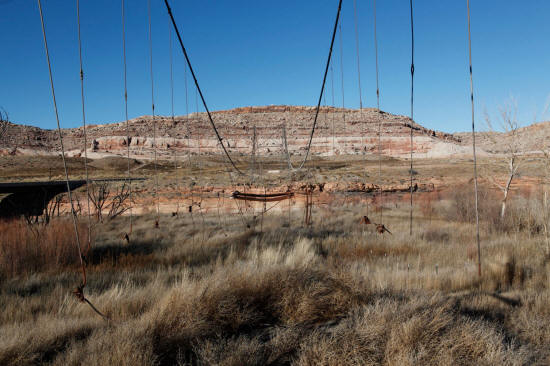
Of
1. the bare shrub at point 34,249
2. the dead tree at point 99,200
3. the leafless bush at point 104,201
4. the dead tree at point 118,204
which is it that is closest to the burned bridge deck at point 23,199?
the leafless bush at point 104,201

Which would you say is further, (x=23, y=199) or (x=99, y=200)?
(x=23, y=199)

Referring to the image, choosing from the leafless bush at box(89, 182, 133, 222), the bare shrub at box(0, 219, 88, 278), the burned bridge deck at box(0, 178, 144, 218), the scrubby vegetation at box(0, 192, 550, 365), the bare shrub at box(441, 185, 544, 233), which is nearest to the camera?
the scrubby vegetation at box(0, 192, 550, 365)

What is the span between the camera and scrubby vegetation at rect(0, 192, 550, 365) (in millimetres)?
2922

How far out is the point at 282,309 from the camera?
4.11m

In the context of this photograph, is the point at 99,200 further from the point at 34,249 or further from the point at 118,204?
the point at 34,249

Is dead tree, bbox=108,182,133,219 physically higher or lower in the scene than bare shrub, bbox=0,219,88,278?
higher

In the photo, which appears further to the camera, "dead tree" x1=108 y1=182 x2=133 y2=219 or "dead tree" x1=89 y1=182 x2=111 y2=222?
"dead tree" x1=108 y1=182 x2=133 y2=219

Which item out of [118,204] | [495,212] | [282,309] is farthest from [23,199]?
[495,212]

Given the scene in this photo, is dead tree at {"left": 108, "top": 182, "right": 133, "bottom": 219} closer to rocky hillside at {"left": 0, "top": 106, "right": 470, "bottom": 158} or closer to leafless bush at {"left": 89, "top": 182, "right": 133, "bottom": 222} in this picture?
leafless bush at {"left": 89, "top": 182, "right": 133, "bottom": 222}

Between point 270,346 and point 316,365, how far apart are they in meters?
0.52

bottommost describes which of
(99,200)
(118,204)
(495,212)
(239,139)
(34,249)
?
(495,212)

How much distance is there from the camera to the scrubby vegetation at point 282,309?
9.59 feet

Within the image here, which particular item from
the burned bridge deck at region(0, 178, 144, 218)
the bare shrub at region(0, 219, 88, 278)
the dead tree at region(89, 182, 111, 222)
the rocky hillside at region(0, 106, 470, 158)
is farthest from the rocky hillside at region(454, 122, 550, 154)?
the rocky hillside at region(0, 106, 470, 158)

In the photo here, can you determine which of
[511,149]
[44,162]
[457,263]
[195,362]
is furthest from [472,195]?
[44,162]
